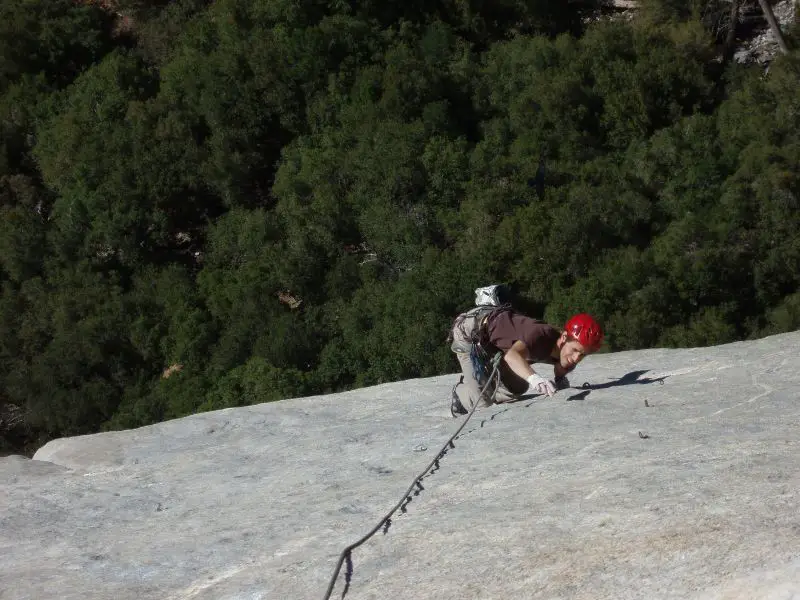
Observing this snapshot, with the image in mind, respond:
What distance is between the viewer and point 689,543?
12.1 ft

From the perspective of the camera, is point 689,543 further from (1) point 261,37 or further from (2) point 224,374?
(1) point 261,37

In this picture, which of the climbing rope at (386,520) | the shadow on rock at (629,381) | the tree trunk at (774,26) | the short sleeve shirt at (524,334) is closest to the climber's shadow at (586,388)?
the shadow on rock at (629,381)

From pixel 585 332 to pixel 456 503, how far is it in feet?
7.73

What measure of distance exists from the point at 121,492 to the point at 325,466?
1185 millimetres

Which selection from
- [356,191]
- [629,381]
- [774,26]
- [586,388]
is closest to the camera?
[586,388]

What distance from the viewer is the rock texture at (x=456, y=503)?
147 inches

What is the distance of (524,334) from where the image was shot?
22.2 feet

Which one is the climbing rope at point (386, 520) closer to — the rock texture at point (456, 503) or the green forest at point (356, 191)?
the rock texture at point (456, 503)

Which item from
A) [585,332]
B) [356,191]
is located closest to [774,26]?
[356,191]

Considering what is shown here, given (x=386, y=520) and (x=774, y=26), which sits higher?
(x=774, y=26)

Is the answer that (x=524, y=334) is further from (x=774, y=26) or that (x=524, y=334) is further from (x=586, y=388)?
(x=774, y=26)

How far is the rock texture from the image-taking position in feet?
12.2

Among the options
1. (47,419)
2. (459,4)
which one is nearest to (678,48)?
(459,4)

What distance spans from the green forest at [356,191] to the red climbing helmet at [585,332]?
591 inches
